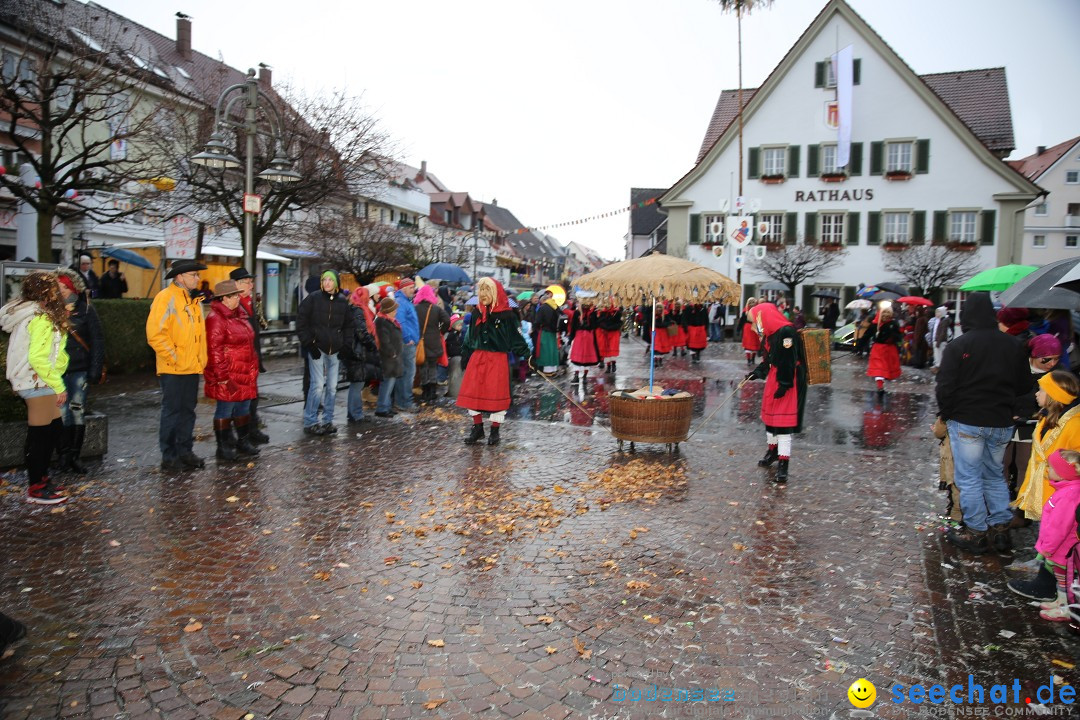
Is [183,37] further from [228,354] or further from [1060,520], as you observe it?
[1060,520]

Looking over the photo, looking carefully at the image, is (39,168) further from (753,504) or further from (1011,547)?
(1011,547)

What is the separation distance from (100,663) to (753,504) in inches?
206

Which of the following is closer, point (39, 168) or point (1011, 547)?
point (1011, 547)

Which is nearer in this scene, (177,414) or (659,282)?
(177,414)

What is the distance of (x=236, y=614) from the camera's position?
4.42m

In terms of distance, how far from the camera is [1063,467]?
14.7 ft

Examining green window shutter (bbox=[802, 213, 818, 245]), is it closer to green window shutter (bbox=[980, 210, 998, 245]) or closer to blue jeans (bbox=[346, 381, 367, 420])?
green window shutter (bbox=[980, 210, 998, 245])

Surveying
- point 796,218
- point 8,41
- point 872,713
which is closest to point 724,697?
point 872,713

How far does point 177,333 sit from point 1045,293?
26.6 feet

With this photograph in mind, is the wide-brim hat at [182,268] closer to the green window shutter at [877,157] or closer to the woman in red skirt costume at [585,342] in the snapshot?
the woman in red skirt costume at [585,342]

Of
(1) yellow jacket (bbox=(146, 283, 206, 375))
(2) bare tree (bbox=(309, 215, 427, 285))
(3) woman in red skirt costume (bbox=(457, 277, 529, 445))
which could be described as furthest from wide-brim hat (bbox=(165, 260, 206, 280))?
(2) bare tree (bbox=(309, 215, 427, 285))

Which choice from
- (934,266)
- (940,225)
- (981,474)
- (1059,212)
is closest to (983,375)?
(981,474)

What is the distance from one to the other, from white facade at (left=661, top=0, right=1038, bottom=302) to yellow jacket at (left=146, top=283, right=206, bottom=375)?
2923cm

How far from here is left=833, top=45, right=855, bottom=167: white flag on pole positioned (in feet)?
115
